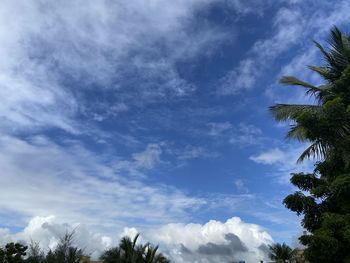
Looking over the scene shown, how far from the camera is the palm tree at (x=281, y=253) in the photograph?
55031 mm

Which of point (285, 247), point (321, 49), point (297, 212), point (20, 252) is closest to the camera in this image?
point (297, 212)

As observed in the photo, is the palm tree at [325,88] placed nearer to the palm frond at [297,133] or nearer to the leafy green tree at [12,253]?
the palm frond at [297,133]

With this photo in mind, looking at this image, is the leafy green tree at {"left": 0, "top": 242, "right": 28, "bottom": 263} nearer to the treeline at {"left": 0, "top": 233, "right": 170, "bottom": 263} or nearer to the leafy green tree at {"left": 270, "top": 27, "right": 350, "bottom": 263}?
the treeline at {"left": 0, "top": 233, "right": 170, "bottom": 263}

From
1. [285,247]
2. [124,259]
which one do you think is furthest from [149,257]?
[285,247]

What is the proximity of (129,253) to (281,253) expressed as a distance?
2246 centimetres

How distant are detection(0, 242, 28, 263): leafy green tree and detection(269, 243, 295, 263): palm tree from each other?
35238 millimetres

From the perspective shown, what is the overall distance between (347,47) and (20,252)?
981 inches

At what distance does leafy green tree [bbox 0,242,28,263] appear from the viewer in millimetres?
29783

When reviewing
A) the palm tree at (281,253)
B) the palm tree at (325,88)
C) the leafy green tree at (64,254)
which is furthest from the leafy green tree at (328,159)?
the palm tree at (281,253)

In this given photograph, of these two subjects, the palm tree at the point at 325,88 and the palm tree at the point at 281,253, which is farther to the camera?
the palm tree at the point at 281,253

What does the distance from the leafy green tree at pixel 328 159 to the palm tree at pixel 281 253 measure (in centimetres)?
3963

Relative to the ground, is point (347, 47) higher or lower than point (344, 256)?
higher

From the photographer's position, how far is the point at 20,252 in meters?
30.5

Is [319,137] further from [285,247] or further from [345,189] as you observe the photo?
[285,247]
